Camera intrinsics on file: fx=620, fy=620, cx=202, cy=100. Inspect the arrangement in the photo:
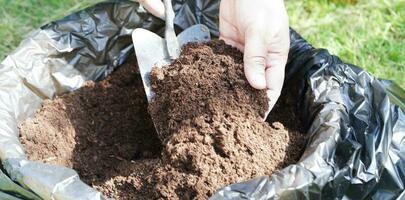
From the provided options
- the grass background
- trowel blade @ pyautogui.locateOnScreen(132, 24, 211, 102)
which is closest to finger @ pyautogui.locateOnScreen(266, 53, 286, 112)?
trowel blade @ pyautogui.locateOnScreen(132, 24, 211, 102)

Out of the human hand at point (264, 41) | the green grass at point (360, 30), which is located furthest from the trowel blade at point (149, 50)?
the green grass at point (360, 30)

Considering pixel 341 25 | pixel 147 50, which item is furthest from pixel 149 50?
pixel 341 25

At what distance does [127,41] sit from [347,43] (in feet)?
2.53

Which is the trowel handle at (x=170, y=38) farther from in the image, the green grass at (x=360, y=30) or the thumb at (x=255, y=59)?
the green grass at (x=360, y=30)

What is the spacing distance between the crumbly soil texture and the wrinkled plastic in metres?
0.06

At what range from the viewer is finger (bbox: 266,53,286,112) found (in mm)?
1461

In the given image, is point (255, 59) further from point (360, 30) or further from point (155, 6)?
point (360, 30)

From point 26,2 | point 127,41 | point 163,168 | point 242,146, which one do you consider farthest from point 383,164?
A: point 26,2

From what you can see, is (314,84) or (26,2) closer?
(314,84)

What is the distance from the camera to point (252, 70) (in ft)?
4.64

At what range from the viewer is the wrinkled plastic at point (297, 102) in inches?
47.1

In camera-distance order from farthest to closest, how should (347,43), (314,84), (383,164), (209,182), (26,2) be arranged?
(26,2) < (347,43) < (314,84) < (383,164) < (209,182)

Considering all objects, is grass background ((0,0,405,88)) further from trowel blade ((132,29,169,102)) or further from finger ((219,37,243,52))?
trowel blade ((132,29,169,102))

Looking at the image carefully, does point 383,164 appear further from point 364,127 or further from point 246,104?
point 246,104
